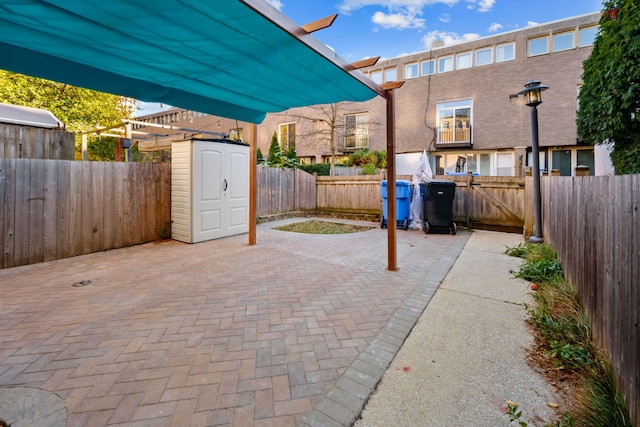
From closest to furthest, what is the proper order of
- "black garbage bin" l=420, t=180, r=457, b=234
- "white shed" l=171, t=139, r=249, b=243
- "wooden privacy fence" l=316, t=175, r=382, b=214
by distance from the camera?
1. "white shed" l=171, t=139, r=249, b=243
2. "black garbage bin" l=420, t=180, r=457, b=234
3. "wooden privacy fence" l=316, t=175, r=382, b=214

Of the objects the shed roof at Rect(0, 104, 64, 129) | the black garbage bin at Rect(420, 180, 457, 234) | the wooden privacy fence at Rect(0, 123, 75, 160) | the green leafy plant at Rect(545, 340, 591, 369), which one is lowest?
the green leafy plant at Rect(545, 340, 591, 369)

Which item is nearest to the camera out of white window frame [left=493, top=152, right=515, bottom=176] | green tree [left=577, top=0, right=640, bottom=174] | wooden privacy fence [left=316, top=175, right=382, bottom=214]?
green tree [left=577, top=0, right=640, bottom=174]

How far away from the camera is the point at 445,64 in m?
15.9

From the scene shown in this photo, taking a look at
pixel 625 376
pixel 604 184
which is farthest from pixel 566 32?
pixel 625 376

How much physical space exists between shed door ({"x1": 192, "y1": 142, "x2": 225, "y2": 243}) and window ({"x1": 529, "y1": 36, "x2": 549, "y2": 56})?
15.3m

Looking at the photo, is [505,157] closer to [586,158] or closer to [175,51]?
[586,158]

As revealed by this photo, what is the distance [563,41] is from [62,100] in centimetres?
2056

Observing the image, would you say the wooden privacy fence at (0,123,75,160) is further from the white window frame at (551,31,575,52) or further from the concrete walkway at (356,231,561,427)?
the white window frame at (551,31,575,52)

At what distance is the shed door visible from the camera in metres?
6.32

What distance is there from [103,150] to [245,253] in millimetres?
14488

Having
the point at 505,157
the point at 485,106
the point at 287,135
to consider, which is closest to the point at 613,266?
the point at 505,157

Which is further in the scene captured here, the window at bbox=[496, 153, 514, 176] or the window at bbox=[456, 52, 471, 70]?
the window at bbox=[456, 52, 471, 70]

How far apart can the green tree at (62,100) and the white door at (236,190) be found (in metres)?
5.88

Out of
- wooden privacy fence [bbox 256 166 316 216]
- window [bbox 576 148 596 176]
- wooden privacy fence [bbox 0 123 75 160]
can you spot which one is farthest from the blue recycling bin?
window [bbox 576 148 596 176]
